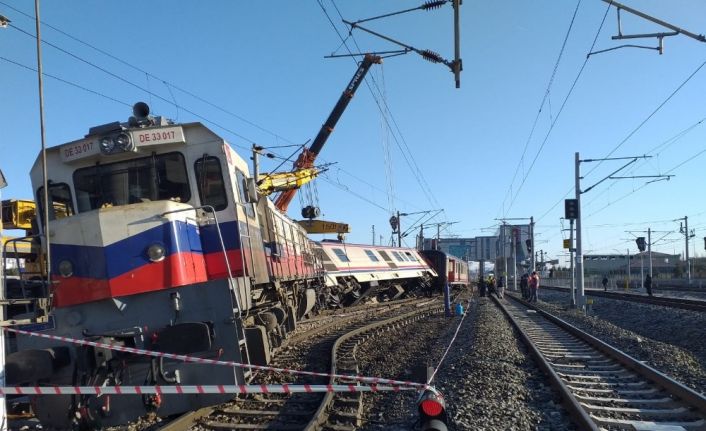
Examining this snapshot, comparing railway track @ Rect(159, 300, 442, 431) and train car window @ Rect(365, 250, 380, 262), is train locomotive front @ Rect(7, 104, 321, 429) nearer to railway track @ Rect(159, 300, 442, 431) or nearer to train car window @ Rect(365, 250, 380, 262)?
railway track @ Rect(159, 300, 442, 431)

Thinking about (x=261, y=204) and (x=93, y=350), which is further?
(x=261, y=204)

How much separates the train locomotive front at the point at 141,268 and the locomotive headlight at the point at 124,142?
0.01 meters

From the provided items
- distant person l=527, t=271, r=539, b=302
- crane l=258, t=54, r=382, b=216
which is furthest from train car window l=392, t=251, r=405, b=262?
crane l=258, t=54, r=382, b=216

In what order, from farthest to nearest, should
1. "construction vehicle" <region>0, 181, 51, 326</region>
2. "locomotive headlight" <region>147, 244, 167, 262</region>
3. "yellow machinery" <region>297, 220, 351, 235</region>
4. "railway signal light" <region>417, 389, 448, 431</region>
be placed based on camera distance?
1. "yellow machinery" <region>297, 220, 351, 235</region>
2. "locomotive headlight" <region>147, 244, 167, 262</region>
3. "construction vehicle" <region>0, 181, 51, 326</region>
4. "railway signal light" <region>417, 389, 448, 431</region>

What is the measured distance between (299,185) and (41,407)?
16.2 metres

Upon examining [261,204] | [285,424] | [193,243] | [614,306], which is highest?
[261,204]

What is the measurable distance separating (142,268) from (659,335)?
16.1 m

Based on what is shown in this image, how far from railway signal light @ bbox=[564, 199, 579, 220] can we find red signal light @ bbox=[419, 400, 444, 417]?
22.7m

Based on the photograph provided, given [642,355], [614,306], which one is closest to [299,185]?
[642,355]

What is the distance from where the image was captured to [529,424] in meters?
6.28

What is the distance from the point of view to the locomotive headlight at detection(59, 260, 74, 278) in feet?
21.8

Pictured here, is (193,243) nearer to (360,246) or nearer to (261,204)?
(261,204)

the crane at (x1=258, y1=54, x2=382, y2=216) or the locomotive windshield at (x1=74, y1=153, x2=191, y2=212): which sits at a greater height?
the crane at (x1=258, y1=54, x2=382, y2=216)

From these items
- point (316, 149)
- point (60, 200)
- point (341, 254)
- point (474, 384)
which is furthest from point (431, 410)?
point (316, 149)
